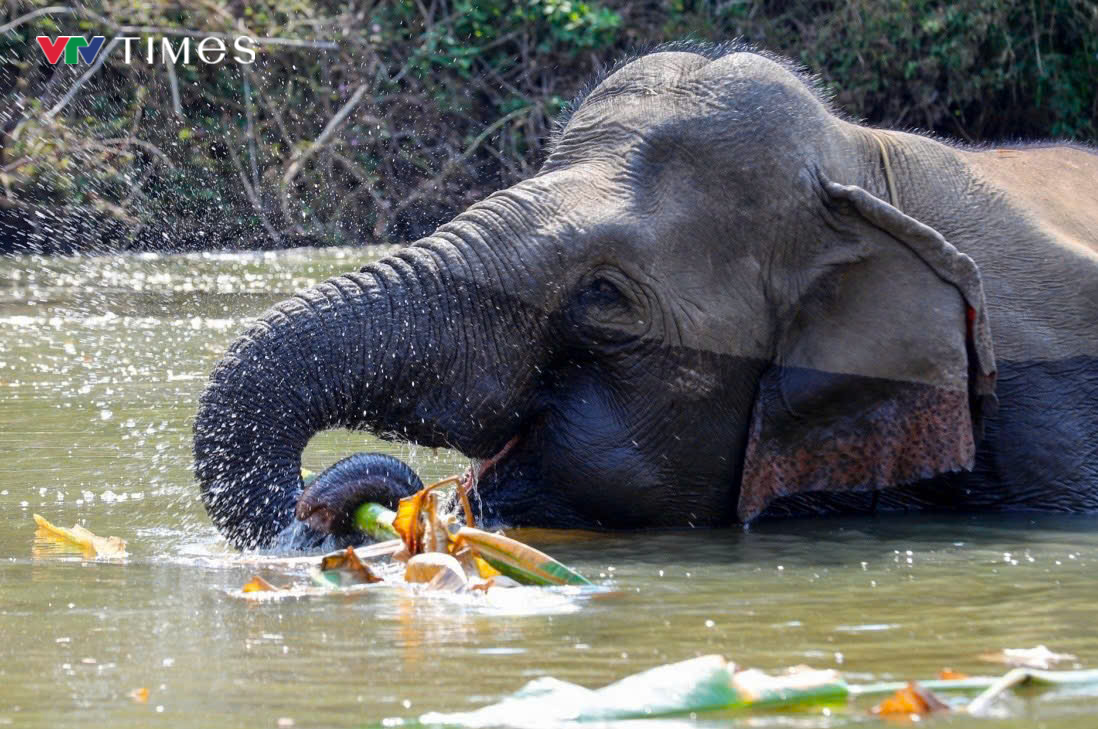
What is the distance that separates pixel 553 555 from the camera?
5984mm

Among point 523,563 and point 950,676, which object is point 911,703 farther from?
point 523,563

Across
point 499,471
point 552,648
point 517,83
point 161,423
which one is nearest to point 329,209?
point 517,83

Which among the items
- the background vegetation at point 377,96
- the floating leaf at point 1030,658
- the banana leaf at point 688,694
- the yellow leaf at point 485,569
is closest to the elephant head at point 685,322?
the yellow leaf at point 485,569

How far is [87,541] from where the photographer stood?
20.3 feet

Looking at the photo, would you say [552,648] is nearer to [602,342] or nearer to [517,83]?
[602,342]

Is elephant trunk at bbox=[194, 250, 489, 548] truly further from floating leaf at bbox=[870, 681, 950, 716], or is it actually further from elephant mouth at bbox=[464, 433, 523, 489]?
floating leaf at bbox=[870, 681, 950, 716]

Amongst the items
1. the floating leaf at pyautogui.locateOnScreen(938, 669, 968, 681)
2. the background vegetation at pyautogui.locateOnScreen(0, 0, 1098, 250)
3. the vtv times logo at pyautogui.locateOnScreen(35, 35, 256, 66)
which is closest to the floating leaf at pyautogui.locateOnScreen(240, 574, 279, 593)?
the floating leaf at pyautogui.locateOnScreen(938, 669, 968, 681)

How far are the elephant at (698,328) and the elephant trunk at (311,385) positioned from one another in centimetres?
1

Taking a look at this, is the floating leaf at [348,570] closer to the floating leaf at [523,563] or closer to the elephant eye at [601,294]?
the floating leaf at [523,563]

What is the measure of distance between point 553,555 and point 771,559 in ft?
2.09

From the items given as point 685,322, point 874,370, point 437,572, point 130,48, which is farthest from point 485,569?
point 130,48

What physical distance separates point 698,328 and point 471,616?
→ 5.78ft

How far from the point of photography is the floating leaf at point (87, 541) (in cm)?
611

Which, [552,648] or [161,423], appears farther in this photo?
[161,423]
